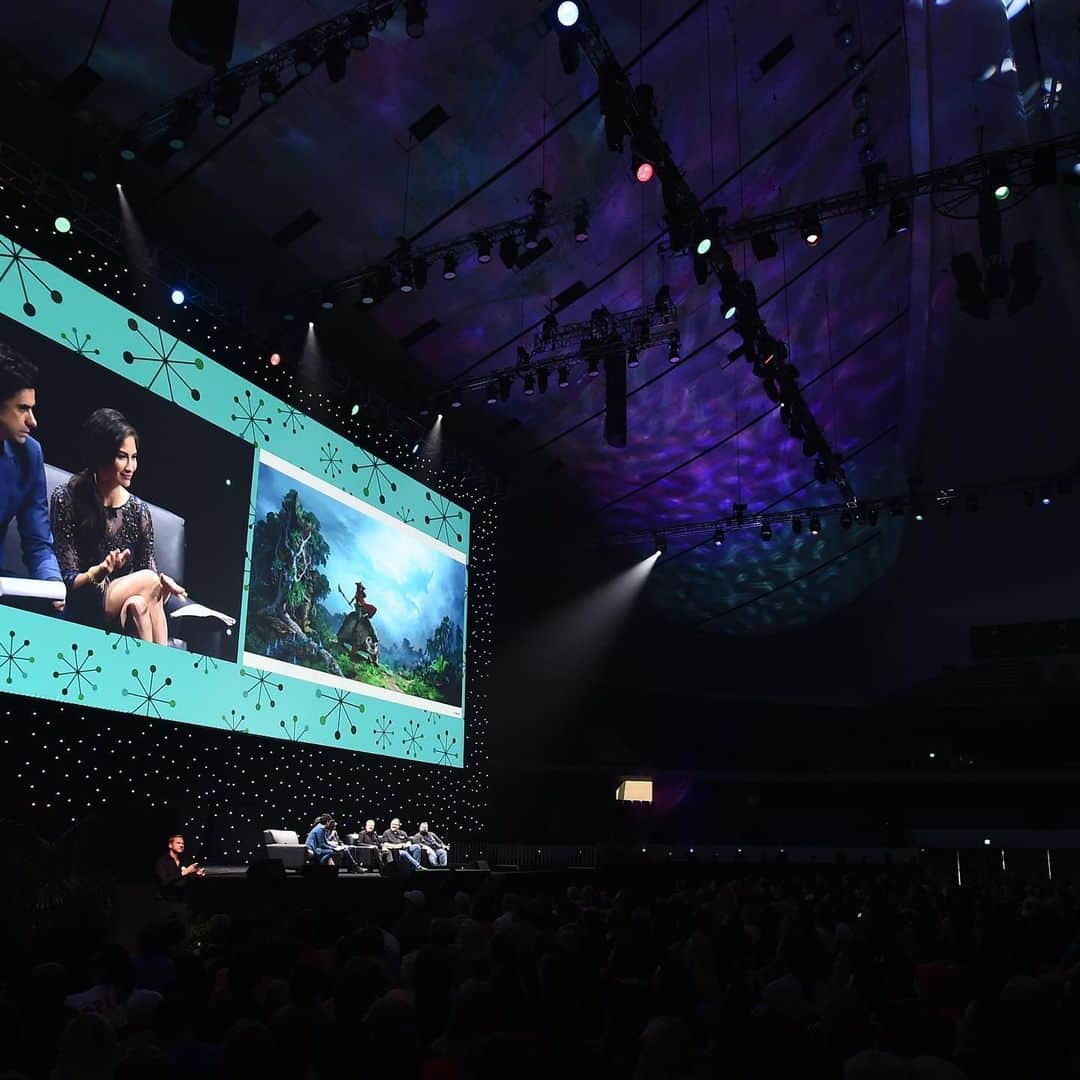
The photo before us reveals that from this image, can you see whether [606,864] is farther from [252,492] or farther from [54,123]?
[54,123]

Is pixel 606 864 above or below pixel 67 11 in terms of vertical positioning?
below

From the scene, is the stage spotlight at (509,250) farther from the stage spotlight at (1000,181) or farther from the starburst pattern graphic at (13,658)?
the starburst pattern graphic at (13,658)

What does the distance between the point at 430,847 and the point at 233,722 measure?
12.2 feet

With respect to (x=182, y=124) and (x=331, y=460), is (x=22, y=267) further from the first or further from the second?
(x=331, y=460)

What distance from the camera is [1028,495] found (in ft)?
53.8

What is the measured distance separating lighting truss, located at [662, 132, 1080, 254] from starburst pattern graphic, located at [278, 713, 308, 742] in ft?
22.2

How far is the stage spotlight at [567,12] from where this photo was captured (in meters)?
8.01

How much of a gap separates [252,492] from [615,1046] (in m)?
9.20

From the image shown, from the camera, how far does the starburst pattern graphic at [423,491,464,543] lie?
15.1m

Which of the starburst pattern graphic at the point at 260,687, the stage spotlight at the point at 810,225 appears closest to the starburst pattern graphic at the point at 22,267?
the starburst pattern graphic at the point at 260,687

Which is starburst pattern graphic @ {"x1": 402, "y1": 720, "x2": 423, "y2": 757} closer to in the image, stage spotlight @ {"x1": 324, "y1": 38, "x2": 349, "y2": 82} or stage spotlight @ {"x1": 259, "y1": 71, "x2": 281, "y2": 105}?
stage spotlight @ {"x1": 259, "y1": 71, "x2": 281, "y2": 105}

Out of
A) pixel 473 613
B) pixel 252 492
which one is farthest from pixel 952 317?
pixel 252 492

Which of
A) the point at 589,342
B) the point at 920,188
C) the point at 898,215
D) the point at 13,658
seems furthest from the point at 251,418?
the point at 920,188

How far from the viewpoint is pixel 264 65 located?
9.16 meters
